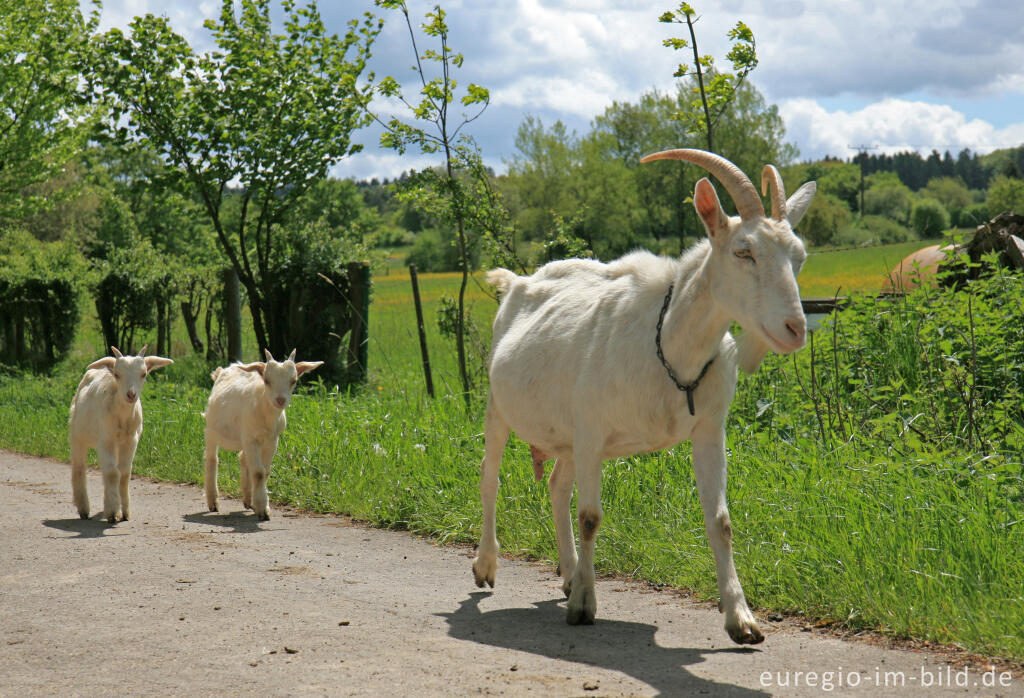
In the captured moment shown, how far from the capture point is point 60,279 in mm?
21719

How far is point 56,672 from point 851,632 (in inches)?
154

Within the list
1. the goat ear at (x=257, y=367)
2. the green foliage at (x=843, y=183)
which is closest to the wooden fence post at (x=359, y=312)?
the goat ear at (x=257, y=367)

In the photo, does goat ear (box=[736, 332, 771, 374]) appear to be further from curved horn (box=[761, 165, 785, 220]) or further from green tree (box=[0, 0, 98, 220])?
green tree (box=[0, 0, 98, 220])

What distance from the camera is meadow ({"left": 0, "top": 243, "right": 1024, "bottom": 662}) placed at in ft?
17.3

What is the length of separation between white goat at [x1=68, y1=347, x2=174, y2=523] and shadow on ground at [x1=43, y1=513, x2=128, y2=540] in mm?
92

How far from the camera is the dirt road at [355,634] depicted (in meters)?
4.40

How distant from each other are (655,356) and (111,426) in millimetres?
5985

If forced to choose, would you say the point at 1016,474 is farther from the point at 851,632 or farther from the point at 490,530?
the point at 490,530

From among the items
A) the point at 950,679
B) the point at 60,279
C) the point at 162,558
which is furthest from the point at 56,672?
the point at 60,279

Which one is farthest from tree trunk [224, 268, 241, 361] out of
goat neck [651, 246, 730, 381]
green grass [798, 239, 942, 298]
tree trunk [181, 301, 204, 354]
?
green grass [798, 239, 942, 298]

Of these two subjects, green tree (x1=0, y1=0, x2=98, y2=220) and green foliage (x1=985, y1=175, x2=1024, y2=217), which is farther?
green foliage (x1=985, y1=175, x2=1024, y2=217)

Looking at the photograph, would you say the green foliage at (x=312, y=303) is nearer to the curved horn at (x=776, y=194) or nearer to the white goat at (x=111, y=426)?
the white goat at (x=111, y=426)

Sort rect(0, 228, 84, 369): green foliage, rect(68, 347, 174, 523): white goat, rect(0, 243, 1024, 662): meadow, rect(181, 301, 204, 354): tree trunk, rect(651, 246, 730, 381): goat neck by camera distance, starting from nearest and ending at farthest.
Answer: rect(651, 246, 730, 381): goat neck → rect(0, 243, 1024, 662): meadow → rect(68, 347, 174, 523): white goat → rect(181, 301, 204, 354): tree trunk → rect(0, 228, 84, 369): green foliage

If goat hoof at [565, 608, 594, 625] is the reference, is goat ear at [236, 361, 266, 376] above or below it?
above
